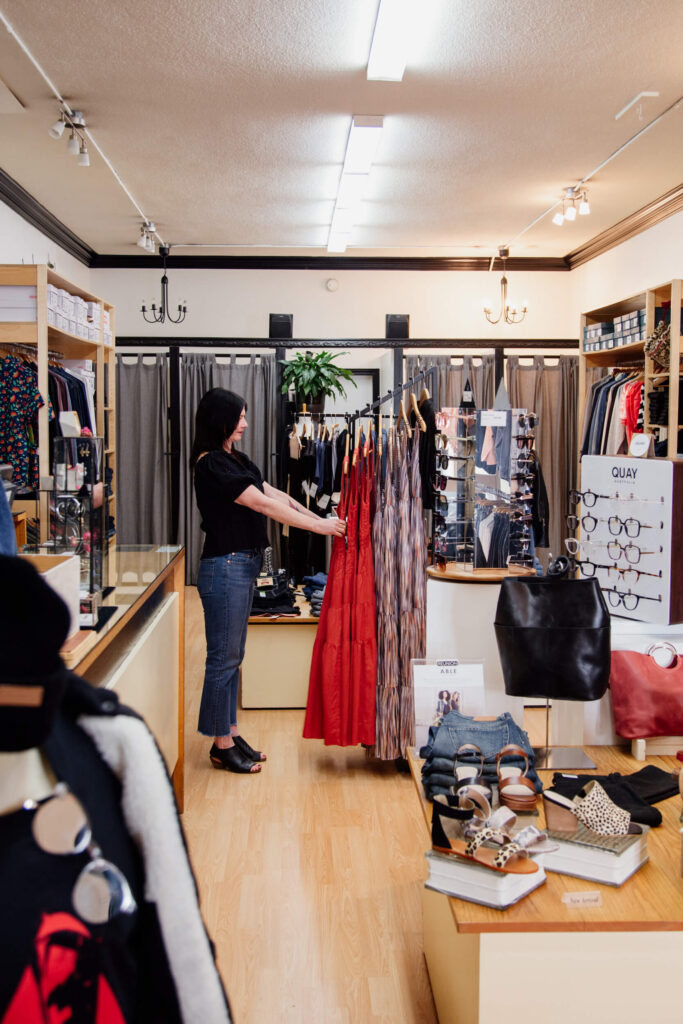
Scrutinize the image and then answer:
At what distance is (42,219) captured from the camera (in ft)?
22.9

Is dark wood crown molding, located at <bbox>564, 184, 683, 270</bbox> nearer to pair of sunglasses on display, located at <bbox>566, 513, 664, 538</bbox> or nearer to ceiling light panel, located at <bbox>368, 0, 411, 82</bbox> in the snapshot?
ceiling light panel, located at <bbox>368, 0, 411, 82</bbox>

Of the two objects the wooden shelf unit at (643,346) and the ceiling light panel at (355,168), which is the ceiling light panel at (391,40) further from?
the wooden shelf unit at (643,346)

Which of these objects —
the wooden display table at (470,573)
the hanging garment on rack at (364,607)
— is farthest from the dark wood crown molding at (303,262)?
the wooden display table at (470,573)

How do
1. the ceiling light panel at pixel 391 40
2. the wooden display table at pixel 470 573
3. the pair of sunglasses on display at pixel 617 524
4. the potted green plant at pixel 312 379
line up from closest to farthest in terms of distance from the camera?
the pair of sunglasses on display at pixel 617 524 → the wooden display table at pixel 470 573 → the ceiling light panel at pixel 391 40 → the potted green plant at pixel 312 379

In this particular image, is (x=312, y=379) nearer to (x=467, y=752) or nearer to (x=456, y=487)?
(x=456, y=487)

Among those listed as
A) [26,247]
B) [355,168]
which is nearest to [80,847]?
[355,168]

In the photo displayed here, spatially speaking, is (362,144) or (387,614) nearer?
(387,614)

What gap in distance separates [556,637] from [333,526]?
150 cm

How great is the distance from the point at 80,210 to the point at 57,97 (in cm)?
247

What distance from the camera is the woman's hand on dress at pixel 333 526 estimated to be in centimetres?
358

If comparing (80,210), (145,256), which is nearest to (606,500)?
(80,210)

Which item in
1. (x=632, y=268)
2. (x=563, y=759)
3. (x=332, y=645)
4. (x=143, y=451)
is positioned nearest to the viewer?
(x=563, y=759)

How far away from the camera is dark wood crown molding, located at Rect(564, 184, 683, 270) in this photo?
6438 mm

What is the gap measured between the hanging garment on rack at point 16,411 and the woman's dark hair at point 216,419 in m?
1.56
